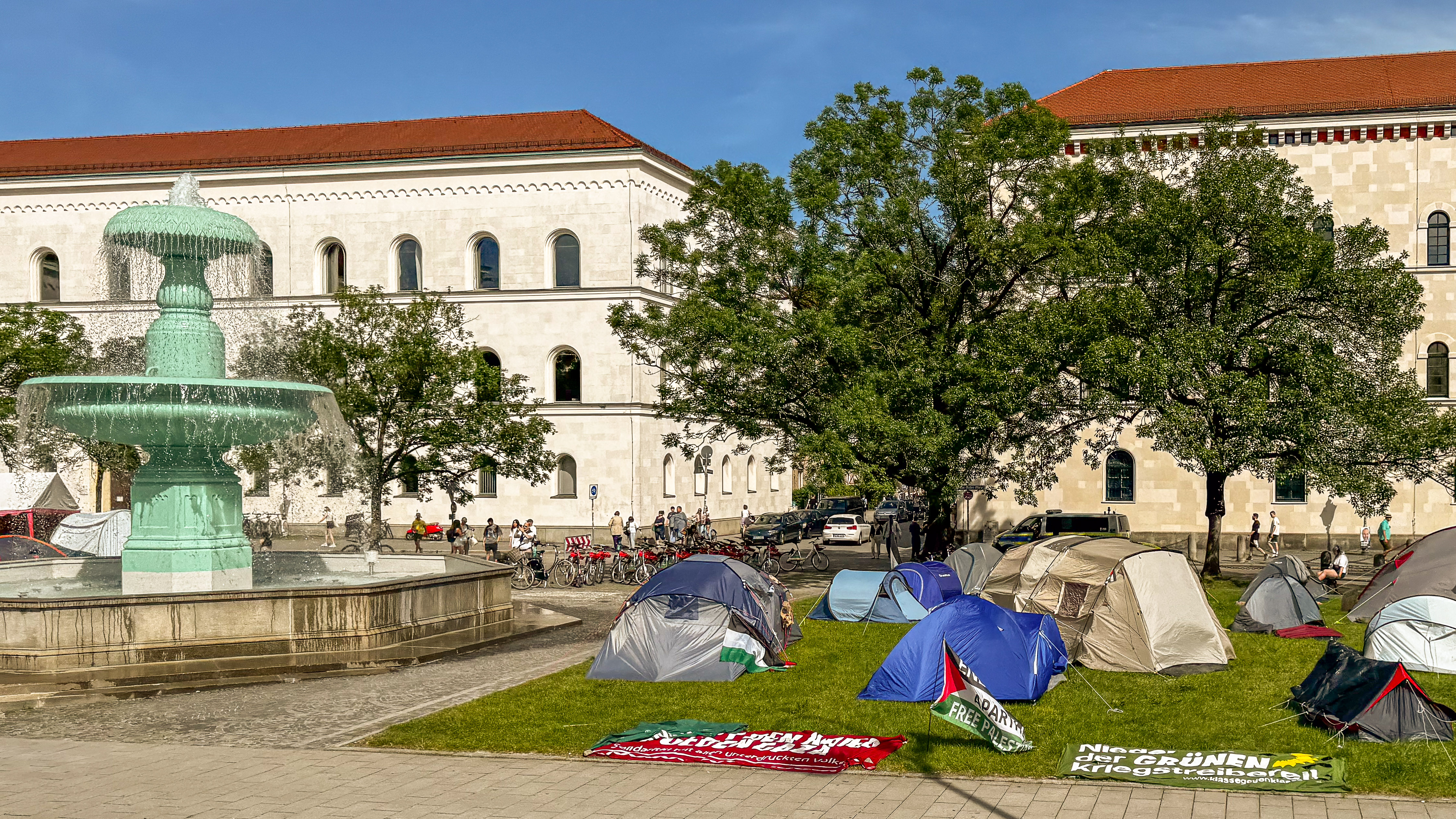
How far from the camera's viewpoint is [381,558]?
25141mm

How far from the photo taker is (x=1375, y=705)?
1243 centimetres

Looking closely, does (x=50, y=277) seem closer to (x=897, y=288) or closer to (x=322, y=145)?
(x=322, y=145)

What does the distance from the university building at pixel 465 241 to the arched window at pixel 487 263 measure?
7cm

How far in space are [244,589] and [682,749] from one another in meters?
8.56

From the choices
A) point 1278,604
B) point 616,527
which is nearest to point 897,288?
point 1278,604

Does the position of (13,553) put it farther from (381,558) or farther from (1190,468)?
(1190,468)

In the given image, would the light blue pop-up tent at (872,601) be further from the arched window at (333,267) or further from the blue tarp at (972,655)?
the arched window at (333,267)

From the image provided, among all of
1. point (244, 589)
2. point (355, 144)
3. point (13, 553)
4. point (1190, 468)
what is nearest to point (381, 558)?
point (244, 589)

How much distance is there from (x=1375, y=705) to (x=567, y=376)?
37492 millimetres

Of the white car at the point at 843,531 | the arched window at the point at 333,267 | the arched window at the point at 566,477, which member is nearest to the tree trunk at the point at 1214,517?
the white car at the point at 843,531

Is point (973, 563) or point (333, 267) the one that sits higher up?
point (333, 267)

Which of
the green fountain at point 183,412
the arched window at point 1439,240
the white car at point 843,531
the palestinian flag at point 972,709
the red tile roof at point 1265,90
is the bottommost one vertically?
the white car at point 843,531

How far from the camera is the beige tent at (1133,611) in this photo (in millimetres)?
17438

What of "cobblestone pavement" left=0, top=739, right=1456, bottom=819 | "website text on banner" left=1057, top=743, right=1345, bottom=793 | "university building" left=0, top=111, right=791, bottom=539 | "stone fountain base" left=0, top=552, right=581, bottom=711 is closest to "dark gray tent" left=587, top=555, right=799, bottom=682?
"stone fountain base" left=0, top=552, right=581, bottom=711
